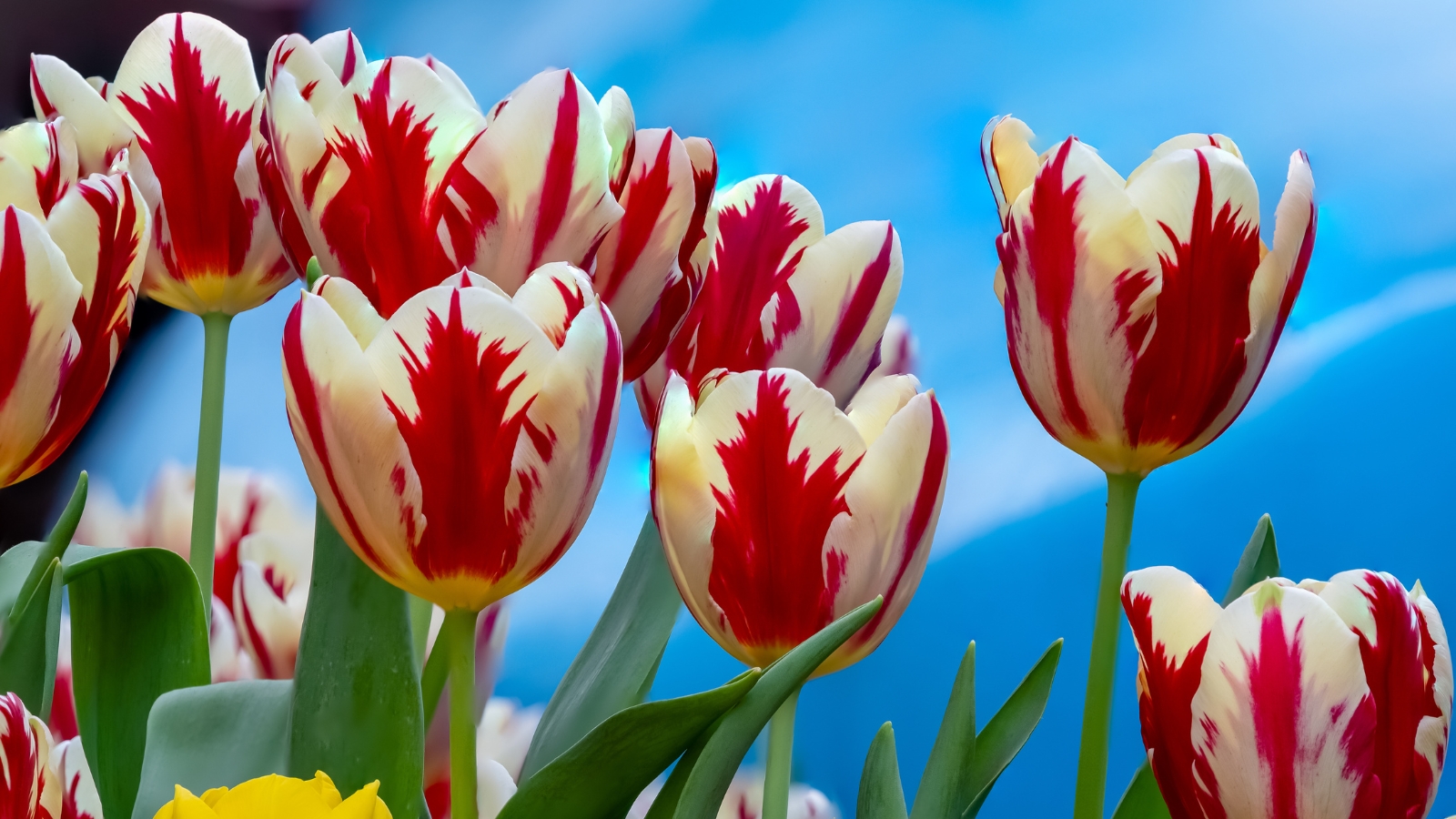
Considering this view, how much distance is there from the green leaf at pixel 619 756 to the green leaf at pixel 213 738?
0.19 feet

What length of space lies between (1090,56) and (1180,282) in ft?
1.89

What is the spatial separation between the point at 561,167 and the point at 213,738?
13cm

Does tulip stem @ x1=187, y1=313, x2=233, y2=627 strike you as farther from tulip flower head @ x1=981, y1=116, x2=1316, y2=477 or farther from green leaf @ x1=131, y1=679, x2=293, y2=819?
tulip flower head @ x1=981, y1=116, x2=1316, y2=477

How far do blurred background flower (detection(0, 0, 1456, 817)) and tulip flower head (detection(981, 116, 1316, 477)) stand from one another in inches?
18.5

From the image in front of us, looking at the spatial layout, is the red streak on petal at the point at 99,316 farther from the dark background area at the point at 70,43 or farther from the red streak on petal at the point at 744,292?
the dark background area at the point at 70,43

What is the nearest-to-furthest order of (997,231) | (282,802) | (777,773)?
1. (282,802)
2. (777,773)
3. (997,231)

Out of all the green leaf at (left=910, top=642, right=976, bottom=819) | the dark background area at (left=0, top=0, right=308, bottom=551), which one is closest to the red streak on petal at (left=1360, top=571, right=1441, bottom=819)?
the green leaf at (left=910, top=642, right=976, bottom=819)

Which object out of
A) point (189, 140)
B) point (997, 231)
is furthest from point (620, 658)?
point (997, 231)

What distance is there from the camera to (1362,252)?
76 cm

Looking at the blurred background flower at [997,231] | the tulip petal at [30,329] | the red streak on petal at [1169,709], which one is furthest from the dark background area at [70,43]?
the red streak on petal at [1169,709]

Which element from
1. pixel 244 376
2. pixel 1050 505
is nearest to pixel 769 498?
pixel 1050 505

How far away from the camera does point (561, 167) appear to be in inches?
9.0

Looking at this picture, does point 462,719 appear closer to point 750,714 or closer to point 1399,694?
point 750,714

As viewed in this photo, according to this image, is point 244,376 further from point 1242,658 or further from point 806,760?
point 1242,658
